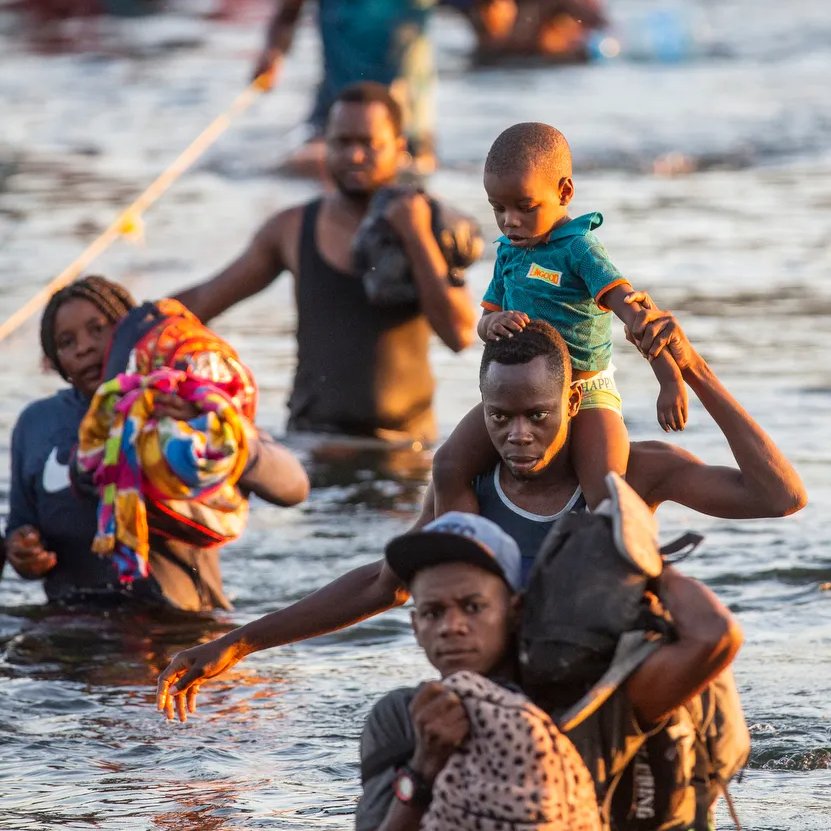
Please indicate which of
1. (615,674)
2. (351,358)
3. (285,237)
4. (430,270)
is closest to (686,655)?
(615,674)

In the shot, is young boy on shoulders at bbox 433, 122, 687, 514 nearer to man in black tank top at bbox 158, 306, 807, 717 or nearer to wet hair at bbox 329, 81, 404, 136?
man in black tank top at bbox 158, 306, 807, 717

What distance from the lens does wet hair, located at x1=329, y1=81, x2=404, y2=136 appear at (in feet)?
28.3

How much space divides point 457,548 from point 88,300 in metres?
3.19

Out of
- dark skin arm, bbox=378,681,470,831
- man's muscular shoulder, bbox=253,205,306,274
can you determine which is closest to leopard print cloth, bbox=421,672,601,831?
dark skin arm, bbox=378,681,470,831

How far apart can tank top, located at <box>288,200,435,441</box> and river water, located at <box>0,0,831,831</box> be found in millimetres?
204

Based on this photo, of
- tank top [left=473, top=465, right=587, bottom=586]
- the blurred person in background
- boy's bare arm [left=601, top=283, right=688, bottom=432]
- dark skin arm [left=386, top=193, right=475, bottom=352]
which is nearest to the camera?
boy's bare arm [left=601, top=283, right=688, bottom=432]

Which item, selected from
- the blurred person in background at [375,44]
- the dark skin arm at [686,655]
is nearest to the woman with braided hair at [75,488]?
the dark skin arm at [686,655]

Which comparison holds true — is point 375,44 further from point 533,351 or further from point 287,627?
point 533,351

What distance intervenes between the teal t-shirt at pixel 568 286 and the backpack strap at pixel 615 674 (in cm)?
97

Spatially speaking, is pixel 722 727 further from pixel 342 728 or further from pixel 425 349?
pixel 425 349

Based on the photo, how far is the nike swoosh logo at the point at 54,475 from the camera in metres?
6.87

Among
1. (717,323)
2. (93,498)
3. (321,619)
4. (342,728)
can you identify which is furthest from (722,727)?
(717,323)

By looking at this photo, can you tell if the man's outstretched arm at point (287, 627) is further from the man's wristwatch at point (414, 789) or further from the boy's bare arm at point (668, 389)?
the man's wristwatch at point (414, 789)

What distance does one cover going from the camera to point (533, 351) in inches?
175
